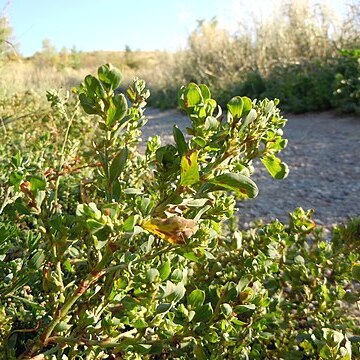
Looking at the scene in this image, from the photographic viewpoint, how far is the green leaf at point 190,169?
0.57 meters

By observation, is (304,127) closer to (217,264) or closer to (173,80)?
(217,264)

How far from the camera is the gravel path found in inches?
92.8

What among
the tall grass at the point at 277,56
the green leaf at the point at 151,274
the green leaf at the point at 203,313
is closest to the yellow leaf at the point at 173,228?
the green leaf at the point at 151,274

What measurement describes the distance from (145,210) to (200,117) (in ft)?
0.50

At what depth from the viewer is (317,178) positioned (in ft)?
9.87

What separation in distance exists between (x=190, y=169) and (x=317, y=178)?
8.47 ft

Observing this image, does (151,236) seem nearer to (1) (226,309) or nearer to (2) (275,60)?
(1) (226,309)

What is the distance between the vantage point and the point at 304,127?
4.93 metres

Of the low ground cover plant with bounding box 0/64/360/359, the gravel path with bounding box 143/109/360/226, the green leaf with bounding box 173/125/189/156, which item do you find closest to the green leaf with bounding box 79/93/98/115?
the low ground cover plant with bounding box 0/64/360/359

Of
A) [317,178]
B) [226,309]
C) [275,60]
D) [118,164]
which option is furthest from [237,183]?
[275,60]

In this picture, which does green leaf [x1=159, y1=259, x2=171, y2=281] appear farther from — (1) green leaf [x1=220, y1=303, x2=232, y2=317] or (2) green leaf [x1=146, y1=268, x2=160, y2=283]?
(1) green leaf [x1=220, y1=303, x2=232, y2=317]

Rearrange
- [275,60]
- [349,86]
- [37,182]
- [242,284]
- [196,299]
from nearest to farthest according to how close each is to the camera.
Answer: [37,182], [196,299], [242,284], [349,86], [275,60]

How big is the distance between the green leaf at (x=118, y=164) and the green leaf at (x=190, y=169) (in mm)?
104

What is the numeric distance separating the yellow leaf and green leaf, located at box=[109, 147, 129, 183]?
0.13 metres
